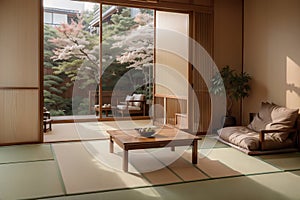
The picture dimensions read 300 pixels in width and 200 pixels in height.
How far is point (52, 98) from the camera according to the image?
8.59 metres

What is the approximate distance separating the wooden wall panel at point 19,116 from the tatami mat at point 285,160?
141 inches

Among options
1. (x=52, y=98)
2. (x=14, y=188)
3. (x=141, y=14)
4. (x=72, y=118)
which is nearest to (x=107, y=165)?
(x=14, y=188)

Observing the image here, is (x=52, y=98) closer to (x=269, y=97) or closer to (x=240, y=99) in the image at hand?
(x=240, y=99)

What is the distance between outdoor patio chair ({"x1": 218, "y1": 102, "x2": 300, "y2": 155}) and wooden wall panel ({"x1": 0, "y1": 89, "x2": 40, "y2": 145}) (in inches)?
126

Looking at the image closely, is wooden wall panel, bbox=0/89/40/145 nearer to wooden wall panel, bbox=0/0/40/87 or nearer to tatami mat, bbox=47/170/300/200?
wooden wall panel, bbox=0/0/40/87

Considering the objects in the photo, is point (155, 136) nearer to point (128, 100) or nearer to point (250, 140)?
point (250, 140)

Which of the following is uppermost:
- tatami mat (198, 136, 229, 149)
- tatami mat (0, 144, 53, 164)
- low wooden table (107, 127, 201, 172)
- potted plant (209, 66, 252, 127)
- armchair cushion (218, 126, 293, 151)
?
potted plant (209, 66, 252, 127)

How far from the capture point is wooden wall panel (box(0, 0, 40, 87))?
468cm

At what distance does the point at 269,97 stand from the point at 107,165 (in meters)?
3.20

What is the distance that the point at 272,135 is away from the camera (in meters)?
4.55

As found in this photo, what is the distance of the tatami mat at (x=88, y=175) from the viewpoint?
3.01 meters

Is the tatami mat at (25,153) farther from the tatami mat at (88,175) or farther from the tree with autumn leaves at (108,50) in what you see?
the tree with autumn leaves at (108,50)

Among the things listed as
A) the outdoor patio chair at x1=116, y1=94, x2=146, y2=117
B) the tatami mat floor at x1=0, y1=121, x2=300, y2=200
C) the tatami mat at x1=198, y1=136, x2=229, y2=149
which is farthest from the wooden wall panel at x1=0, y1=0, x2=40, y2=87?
the outdoor patio chair at x1=116, y1=94, x2=146, y2=117

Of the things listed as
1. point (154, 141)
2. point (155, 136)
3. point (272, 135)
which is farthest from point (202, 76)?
point (154, 141)
